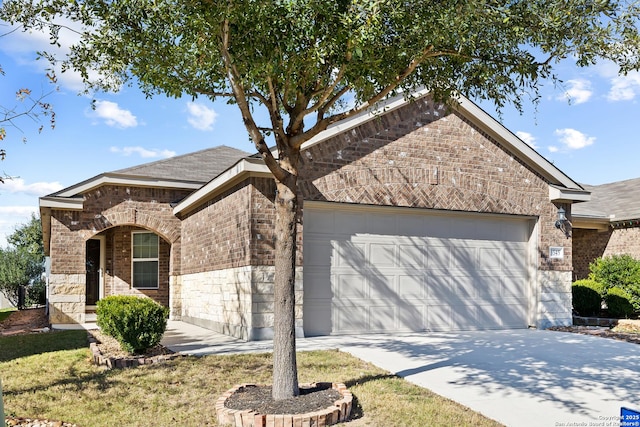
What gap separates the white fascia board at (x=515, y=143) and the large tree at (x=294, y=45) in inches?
222

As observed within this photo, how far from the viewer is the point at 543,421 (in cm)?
605

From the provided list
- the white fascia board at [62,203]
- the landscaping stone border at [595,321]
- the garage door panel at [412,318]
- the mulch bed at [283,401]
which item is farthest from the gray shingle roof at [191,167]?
the landscaping stone border at [595,321]

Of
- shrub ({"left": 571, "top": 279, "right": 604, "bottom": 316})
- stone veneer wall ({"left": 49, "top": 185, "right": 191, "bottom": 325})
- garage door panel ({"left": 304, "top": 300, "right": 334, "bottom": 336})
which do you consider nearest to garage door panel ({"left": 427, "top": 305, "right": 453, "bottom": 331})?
garage door panel ({"left": 304, "top": 300, "right": 334, "bottom": 336})

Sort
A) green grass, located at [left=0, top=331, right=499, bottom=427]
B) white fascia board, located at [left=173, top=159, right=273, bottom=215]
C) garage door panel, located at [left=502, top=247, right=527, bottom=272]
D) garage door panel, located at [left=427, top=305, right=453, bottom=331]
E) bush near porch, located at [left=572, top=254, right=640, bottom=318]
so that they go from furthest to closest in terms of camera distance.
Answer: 1. bush near porch, located at [left=572, top=254, right=640, bottom=318]
2. garage door panel, located at [left=502, top=247, right=527, bottom=272]
3. garage door panel, located at [left=427, top=305, right=453, bottom=331]
4. white fascia board, located at [left=173, top=159, right=273, bottom=215]
5. green grass, located at [left=0, top=331, right=499, bottom=427]

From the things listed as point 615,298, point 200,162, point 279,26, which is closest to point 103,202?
point 200,162

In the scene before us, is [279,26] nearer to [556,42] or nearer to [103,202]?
[556,42]

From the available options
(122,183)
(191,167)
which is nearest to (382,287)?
(122,183)

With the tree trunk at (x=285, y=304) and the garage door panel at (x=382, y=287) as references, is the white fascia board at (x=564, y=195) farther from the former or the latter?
the tree trunk at (x=285, y=304)

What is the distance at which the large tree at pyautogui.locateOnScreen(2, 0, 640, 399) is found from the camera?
6.51 m

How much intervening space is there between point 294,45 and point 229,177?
5.61 metres

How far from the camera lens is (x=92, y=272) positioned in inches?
837

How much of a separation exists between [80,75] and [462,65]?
523 cm

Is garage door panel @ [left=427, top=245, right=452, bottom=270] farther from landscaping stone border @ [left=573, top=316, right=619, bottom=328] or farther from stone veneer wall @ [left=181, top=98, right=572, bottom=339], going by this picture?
landscaping stone border @ [left=573, top=316, right=619, bottom=328]

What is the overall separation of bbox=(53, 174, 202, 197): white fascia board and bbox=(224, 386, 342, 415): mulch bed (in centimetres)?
1052
